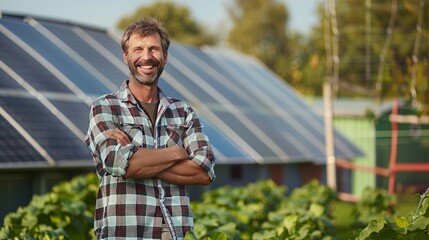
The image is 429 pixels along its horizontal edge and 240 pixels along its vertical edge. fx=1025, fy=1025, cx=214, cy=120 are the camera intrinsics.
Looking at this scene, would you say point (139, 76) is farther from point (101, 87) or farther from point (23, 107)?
point (101, 87)

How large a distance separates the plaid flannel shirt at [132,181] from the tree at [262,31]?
6285 centimetres

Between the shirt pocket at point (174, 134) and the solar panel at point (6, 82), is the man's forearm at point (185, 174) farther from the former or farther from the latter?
the solar panel at point (6, 82)

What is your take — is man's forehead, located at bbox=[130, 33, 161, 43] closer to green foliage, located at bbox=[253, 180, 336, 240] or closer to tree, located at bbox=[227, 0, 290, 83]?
green foliage, located at bbox=[253, 180, 336, 240]

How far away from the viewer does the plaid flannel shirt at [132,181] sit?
15.4 ft

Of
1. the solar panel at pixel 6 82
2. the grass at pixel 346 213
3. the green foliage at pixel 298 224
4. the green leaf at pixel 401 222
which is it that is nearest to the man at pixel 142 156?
the green leaf at pixel 401 222

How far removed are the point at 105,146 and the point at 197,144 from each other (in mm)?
504

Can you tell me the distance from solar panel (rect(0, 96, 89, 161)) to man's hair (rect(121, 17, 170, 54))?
5912 mm

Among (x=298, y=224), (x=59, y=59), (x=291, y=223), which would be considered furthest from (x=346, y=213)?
(x=291, y=223)

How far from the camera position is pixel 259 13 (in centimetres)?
7062

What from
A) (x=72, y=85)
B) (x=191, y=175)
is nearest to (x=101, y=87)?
(x=72, y=85)

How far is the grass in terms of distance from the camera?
14.4m

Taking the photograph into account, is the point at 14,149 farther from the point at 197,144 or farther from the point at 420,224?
the point at 420,224

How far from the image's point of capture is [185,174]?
15.9 feet

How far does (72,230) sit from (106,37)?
9.04m
